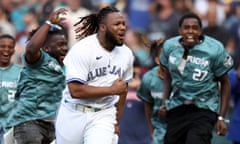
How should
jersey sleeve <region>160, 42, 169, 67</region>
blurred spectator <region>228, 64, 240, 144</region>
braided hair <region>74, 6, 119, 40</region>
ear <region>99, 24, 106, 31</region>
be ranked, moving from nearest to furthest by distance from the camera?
1. ear <region>99, 24, 106, 31</region>
2. braided hair <region>74, 6, 119, 40</region>
3. jersey sleeve <region>160, 42, 169, 67</region>
4. blurred spectator <region>228, 64, 240, 144</region>

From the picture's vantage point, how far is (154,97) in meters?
10.0

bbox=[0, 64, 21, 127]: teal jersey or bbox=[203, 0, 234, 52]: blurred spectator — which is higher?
bbox=[0, 64, 21, 127]: teal jersey

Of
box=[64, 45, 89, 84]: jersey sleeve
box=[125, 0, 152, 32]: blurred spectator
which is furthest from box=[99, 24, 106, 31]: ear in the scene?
box=[125, 0, 152, 32]: blurred spectator

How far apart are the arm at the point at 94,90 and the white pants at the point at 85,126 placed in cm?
24

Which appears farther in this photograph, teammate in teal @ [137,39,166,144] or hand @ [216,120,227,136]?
teammate in teal @ [137,39,166,144]

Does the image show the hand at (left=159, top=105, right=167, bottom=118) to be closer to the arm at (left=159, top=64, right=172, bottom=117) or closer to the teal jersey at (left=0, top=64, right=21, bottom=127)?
the arm at (left=159, top=64, right=172, bottom=117)

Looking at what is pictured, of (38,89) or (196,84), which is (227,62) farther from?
(38,89)

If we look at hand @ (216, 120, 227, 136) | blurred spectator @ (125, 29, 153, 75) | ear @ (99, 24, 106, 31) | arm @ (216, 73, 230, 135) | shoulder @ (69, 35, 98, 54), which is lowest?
blurred spectator @ (125, 29, 153, 75)

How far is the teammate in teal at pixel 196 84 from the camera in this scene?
29.4ft

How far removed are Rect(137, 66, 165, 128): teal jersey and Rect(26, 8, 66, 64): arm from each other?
5.47ft

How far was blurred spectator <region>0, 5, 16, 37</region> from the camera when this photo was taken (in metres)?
16.1

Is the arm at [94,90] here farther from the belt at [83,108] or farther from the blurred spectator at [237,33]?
the blurred spectator at [237,33]

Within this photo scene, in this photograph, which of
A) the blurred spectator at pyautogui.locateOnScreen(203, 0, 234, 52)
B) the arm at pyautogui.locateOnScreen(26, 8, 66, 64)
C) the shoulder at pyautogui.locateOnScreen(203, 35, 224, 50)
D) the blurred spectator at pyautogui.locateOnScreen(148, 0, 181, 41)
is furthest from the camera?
the blurred spectator at pyautogui.locateOnScreen(148, 0, 181, 41)

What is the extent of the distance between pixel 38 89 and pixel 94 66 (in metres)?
1.25
